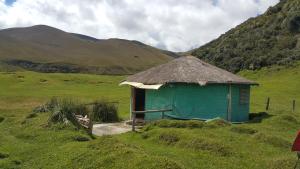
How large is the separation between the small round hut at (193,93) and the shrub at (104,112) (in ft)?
6.85

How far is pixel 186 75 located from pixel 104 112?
5.88 m

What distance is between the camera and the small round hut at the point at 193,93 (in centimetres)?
2666

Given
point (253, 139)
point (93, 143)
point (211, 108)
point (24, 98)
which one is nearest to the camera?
point (93, 143)

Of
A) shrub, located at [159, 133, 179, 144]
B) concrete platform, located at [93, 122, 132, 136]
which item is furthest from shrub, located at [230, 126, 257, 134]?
concrete platform, located at [93, 122, 132, 136]

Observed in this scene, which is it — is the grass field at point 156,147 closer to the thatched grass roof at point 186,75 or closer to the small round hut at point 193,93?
the small round hut at point 193,93

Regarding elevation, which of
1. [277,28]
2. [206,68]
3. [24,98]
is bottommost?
[24,98]

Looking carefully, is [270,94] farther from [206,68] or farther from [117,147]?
[117,147]

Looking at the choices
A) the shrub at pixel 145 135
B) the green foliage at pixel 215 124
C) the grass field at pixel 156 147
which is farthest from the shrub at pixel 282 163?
the green foliage at pixel 215 124

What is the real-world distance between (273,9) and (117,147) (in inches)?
3337

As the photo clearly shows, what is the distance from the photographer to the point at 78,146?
633 inches

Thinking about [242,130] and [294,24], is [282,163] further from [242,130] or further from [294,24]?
[294,24]

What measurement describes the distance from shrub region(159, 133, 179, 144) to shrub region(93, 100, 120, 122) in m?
9.75

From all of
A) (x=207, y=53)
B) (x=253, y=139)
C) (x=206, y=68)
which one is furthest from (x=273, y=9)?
(x=253, y=139)

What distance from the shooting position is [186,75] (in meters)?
27.0
